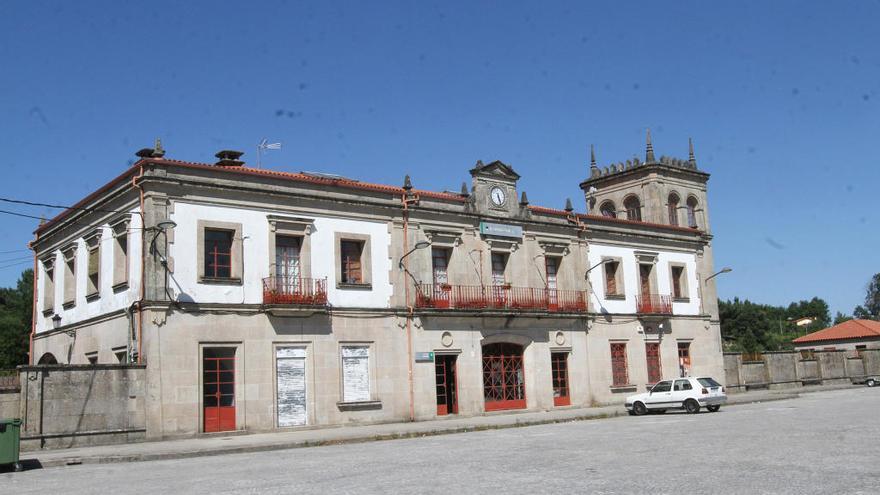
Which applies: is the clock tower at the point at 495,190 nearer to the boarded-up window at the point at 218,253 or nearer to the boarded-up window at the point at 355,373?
the boarded-up window at the point at 355,373

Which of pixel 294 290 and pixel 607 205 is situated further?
pixel 607 205

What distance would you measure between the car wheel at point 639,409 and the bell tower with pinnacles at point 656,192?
1411 centimetres

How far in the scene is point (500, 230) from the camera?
33.2 meters

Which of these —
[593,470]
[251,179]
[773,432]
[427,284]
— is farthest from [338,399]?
[593,470]

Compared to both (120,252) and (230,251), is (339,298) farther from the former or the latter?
(120,252)

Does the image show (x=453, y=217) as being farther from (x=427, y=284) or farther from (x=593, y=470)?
(x=593, y=470)

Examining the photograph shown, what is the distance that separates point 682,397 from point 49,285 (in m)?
23.6

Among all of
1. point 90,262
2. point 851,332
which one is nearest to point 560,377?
point 90,262

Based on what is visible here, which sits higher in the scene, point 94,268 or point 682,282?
point 94,268

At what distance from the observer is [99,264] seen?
92.0 feet

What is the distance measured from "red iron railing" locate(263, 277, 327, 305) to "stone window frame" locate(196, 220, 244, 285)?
0.94 meters

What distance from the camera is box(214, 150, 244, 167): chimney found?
2798 centimetres

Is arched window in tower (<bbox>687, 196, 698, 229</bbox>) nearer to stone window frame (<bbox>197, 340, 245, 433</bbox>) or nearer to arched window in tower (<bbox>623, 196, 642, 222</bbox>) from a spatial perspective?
arched window in tower (<bbox>623, 196, 642, 222</bbox>)

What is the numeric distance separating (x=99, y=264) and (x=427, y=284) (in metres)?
11.0
